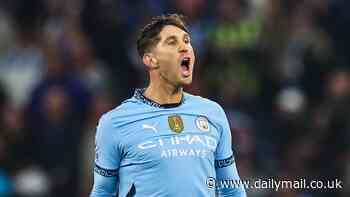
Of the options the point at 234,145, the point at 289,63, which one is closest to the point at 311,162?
the point at 234,145

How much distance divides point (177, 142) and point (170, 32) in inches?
26.8

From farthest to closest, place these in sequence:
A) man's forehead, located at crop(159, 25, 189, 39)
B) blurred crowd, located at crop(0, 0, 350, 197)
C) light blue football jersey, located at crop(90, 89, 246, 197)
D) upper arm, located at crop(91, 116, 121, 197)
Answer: blurred crowd, located at crop(0, 0, 350, 197) < man's forehead, located at crop(159, 25, 189, 39) < upper arm, located at crop(91, 116, 121, 197) < light blue football jersey, located at crop(90, 89, 246, 197)

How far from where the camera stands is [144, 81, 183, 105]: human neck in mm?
7086

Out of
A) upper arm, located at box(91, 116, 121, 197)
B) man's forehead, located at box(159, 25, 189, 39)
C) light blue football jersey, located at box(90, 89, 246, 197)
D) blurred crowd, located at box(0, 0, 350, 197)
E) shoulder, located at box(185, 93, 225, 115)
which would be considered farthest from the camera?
blurred crowd, located at box(0, 0, 350, 197)

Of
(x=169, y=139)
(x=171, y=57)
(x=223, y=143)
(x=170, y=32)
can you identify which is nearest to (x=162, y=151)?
(x=169, y=139)

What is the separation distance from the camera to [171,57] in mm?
7016

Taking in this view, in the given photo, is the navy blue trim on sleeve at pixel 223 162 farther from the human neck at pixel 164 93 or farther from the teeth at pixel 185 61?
the teeth at pixel 185 61

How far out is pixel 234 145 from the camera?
11180 mm

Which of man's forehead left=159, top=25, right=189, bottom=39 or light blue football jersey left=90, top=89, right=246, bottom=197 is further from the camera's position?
man's forehead left=159, top=25, right=189, bottom=39

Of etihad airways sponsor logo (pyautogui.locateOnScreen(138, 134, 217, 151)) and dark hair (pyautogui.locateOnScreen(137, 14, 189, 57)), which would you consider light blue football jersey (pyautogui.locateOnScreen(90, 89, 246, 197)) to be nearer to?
etihad airways sponsor logo (pyautogui.locateOnScreen(138, 134, 217, 151))

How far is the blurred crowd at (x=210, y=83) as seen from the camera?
1159 centimetres

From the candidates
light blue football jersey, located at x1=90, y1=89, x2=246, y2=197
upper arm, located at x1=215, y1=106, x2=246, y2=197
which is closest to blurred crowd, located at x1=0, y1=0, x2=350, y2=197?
upper arm, located at x1=215, y1=106, x2=246, y2=197

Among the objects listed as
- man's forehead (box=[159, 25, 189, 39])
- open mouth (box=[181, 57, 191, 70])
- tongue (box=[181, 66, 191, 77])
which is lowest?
tongue (box=[181, 66, 191, 77])

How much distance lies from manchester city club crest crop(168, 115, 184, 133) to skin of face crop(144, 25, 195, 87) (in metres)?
0.21
